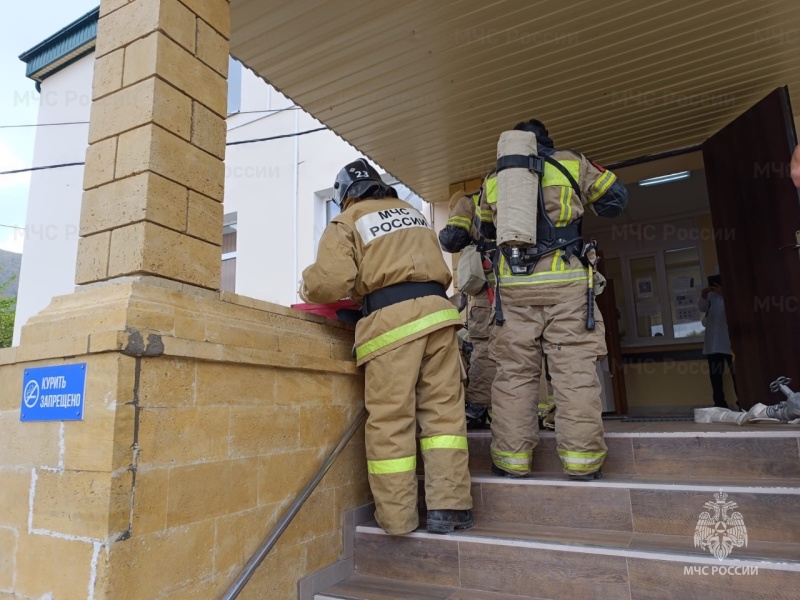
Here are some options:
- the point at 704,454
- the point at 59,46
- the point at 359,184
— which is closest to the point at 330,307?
the point at 359,184

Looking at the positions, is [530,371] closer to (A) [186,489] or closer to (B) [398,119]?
(A) [186,489]

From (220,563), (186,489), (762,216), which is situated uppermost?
(762,216)

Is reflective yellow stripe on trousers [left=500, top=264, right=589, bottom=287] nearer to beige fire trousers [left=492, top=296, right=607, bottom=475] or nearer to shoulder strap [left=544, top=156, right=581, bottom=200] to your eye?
beige fire trousers [left=492, top=296, right=607, bottom=475]

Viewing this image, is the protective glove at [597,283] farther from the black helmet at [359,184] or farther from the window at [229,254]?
the window at [229,254]

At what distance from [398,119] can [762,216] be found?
299 cm

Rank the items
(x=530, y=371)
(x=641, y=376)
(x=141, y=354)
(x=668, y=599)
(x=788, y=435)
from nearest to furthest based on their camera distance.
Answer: (x=141, y=354)
(x=668, y=599)
(x=788, y=435)
(x=530, y=371)
(x=641, y=376)

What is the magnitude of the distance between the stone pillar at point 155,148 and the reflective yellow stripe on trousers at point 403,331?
833 millimetres

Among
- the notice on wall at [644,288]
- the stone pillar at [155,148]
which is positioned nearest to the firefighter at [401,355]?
the stone pillar at [155,148]

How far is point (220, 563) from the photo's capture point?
6.75ft

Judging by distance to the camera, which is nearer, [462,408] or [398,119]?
[462,408]

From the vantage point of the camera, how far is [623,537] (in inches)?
95.2

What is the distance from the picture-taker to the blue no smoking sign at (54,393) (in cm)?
182

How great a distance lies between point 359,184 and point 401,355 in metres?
1.02

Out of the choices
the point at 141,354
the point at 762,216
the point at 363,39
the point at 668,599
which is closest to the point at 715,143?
the point at 762,216
